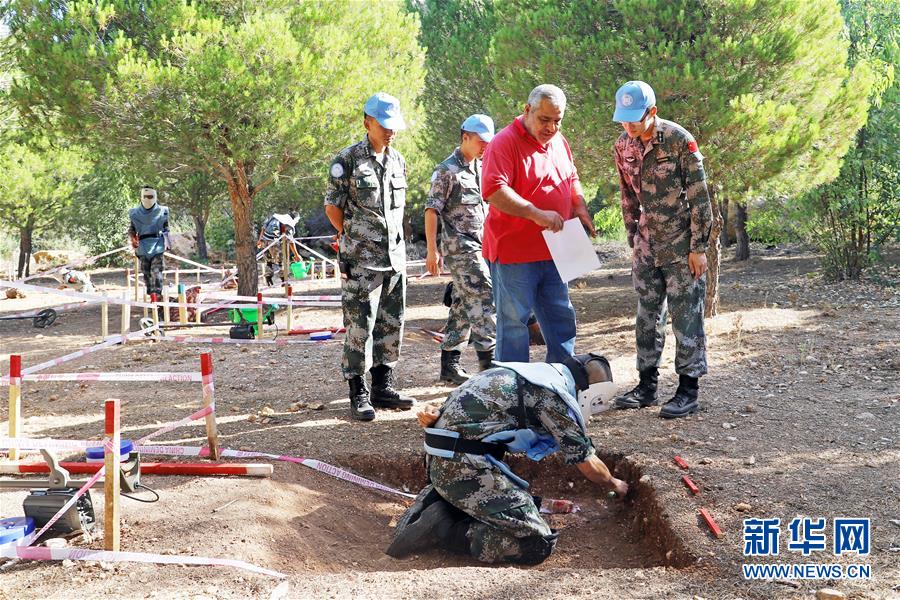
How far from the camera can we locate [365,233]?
523cm

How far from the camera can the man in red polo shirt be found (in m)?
4.47

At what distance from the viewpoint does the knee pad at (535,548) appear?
3.61 m

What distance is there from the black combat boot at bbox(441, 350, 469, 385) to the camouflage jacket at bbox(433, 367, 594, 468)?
279 cm

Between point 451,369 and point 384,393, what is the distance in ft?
3.20

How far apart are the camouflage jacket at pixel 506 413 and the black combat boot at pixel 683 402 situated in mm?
1722

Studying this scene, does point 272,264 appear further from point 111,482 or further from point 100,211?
point 111,482

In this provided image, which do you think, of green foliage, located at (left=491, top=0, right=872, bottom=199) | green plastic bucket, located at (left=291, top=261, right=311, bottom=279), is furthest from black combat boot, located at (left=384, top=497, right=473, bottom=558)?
green plastic bucket, located at (left=291, top=261, right=311, bottom=279)

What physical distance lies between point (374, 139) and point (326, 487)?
7.14 ft

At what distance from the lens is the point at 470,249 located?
20.4ft

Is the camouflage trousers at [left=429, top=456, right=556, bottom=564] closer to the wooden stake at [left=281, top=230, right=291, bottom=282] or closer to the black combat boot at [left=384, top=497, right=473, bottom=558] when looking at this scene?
the black combat boot at [left=384, top=497, right=473, bottom=558]

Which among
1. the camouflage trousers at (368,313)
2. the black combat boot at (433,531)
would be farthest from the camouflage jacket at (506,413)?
the camouflage trousers at (368,313)

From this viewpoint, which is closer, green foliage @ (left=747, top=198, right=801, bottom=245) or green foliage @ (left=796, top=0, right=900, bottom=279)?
green foliage @ (left=796, top=0, right=900, bottom=279)

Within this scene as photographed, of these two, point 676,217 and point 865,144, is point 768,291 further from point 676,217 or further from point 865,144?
point 676,217

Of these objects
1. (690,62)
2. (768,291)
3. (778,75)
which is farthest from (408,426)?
(768,291)
